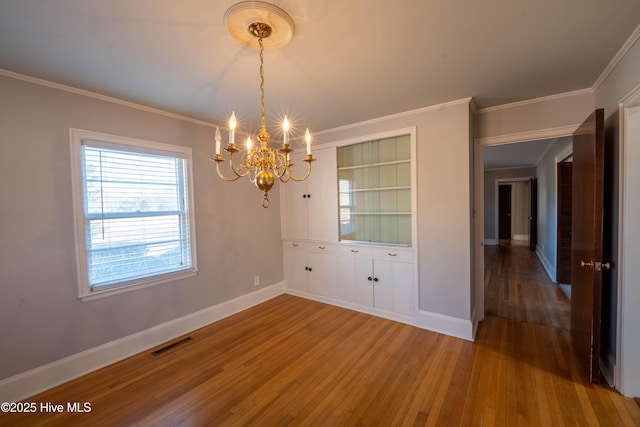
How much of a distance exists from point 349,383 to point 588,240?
2211 millimetres

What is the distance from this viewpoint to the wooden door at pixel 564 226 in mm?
4359

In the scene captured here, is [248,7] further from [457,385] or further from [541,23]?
[457,385]

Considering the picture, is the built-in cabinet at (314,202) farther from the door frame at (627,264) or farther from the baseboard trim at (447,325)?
the door frame at (627,264)

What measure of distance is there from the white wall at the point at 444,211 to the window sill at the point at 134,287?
8.88 ft

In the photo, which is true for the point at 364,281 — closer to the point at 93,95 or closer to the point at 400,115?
the point at 400,115

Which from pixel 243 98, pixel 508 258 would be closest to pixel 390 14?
pixel 243 98

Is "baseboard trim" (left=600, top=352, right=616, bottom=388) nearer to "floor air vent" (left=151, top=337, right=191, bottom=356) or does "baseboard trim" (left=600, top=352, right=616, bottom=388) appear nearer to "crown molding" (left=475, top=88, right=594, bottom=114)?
"crown molding" (left=475, top=88, right=594, bottom=114)

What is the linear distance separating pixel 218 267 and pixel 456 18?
333cm

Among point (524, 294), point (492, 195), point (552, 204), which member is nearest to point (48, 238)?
point (524, 294)

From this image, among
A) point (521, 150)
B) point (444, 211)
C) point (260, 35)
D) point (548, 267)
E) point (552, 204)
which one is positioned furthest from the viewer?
point (521, 150)

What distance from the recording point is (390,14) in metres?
1.51

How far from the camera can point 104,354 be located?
8.14 feet

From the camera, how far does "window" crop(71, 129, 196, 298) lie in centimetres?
240

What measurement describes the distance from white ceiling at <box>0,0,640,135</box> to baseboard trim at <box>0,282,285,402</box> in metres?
2.33
